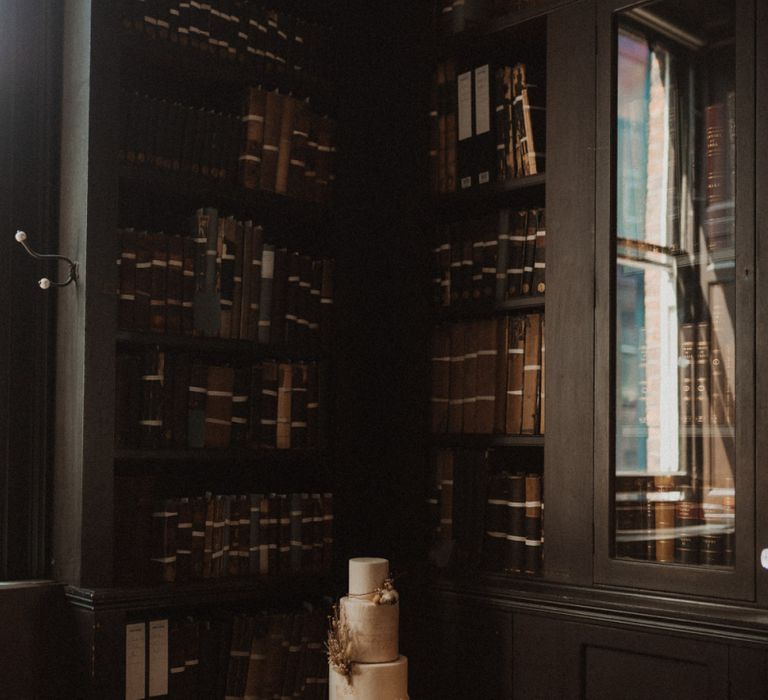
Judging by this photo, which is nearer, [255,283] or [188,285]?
[188,285]

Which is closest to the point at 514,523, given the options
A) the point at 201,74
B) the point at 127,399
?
the point at 127,399

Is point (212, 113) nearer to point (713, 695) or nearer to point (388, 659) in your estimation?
point (388, 659)

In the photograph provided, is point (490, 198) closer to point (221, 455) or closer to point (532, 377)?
point (532, 377)

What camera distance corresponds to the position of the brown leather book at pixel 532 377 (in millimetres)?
2910

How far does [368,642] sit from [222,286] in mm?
1092

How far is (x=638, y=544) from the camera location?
258 cm

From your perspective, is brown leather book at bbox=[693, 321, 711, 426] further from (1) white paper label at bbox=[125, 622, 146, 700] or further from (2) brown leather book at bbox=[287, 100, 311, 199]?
(1) white paper label at bbox=[125, 622, 146, 700]

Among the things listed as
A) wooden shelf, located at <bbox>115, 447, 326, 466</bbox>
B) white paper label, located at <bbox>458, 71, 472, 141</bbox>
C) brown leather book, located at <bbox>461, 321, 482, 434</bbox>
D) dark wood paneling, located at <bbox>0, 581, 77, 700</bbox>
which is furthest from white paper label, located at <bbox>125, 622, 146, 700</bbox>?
white paper label, located at <bbox>458, 71, 472, 141</bbox>

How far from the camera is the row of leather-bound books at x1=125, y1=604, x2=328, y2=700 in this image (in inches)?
108

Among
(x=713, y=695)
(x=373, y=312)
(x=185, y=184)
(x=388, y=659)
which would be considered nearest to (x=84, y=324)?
(x=185, y=184)

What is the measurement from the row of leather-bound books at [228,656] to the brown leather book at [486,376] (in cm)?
77

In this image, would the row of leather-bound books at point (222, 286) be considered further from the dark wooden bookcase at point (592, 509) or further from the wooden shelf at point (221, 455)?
the dark wooden bookcase at point (592, 509)

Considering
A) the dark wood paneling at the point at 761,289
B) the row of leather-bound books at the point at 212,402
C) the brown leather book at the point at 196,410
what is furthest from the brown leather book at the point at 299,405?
the dark wood paneling at the point at 761,289

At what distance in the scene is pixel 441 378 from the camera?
3.18 metres
